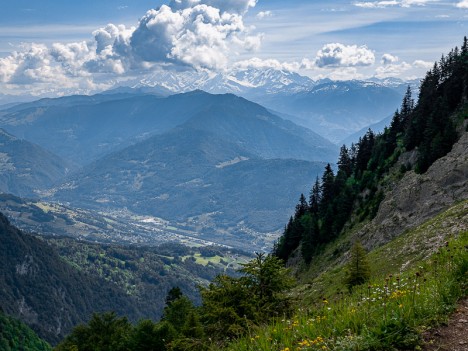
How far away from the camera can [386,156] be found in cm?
7812

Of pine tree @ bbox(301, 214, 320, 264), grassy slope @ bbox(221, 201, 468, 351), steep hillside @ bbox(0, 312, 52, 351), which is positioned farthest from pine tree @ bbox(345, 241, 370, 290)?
steep hillside @ bbox(0, 312, 52, 351)

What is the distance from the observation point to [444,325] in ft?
27.1

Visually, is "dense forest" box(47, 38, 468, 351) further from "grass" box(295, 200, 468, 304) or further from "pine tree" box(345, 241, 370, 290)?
"grass" box(295, 200, 468, 304)

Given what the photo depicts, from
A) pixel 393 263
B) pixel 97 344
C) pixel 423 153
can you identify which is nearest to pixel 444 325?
pixel 393 263

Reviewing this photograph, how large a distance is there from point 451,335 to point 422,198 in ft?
147

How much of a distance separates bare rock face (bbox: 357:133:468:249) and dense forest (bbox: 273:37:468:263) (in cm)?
414

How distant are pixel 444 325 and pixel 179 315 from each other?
5125cm

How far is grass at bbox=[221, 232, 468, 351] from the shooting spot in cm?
765

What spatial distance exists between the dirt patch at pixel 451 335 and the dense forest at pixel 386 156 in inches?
2003

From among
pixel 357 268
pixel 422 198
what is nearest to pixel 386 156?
pixel 422 198

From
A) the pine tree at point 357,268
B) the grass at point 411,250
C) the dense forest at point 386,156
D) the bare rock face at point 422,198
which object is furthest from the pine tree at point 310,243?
the pine tree at point 357,268

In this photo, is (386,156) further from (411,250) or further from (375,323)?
(375,323)

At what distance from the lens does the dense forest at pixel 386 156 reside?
60594mm

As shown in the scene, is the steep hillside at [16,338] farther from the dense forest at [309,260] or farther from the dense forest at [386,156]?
the dense forest at [386,156]
